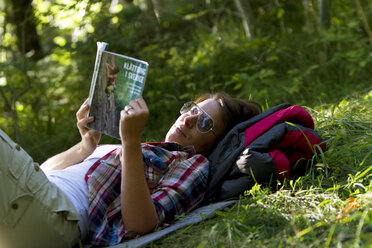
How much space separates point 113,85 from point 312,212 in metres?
1.22

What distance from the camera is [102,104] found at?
2568mm

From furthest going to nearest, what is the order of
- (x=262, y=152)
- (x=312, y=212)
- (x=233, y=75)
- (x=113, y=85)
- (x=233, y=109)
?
(x=233, y=75) → (x=233, y=109) → (x=262, y=152) → (x=113, y=85) → (x=312, y=212)

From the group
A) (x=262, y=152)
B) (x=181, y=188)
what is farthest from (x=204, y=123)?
(x=181, y=188)

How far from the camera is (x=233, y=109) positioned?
3189mm

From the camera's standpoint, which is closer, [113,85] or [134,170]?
[134,170]

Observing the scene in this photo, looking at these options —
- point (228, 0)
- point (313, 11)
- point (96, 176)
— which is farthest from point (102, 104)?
point (228, 0)

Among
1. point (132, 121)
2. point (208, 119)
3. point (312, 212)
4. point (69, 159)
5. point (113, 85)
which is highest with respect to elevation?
point (113, 85)

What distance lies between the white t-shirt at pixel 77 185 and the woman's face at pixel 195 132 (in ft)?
1.75

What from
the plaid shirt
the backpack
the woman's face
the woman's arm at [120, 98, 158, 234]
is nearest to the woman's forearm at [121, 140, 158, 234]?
the woman's arm at [120, 98, 158, 234]

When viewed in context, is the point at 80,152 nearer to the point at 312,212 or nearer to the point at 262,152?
the point at 262,152

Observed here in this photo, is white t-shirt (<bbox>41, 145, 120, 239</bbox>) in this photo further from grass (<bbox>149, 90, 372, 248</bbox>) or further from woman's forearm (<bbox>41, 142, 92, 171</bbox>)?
grass (<bbox>149, 90, 372, 248</bbox>)

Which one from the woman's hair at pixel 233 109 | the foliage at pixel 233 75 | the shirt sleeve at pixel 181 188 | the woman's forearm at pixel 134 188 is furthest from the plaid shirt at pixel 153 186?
the woman's hair at pixel 233 109

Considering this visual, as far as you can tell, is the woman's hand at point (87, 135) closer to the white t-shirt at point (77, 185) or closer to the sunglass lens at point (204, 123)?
the white t-shirt at point (77, 185)

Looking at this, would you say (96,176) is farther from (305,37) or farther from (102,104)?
(305,37)
